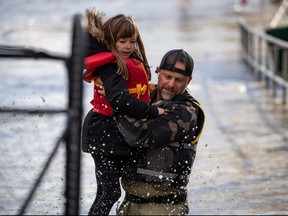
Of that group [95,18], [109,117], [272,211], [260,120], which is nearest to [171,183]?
[109,117]

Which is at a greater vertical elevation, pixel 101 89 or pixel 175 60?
pixel 175 60

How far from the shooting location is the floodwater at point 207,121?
24.4 feet

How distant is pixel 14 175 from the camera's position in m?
8.05

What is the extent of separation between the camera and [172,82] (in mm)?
5684

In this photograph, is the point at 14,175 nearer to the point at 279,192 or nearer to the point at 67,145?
the point at 279,192

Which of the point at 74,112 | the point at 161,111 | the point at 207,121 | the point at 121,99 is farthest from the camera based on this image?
the point at 207,121

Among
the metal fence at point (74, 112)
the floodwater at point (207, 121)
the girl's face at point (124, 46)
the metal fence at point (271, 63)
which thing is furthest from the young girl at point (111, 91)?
the metal fence at point (271, 63)

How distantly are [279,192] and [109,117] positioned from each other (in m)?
4.69

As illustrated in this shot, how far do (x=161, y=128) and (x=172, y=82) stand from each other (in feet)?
0.99

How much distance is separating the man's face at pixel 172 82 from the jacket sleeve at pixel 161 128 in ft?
0.39

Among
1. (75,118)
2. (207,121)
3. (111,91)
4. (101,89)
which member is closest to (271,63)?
(207,121)

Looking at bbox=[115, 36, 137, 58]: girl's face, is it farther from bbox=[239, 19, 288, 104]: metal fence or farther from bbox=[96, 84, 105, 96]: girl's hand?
bbox=[239, 19, 288, 104]: metal fence

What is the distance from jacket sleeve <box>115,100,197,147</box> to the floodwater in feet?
1.55

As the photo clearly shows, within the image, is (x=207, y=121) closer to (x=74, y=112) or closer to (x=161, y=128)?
(x=161, y=128)
